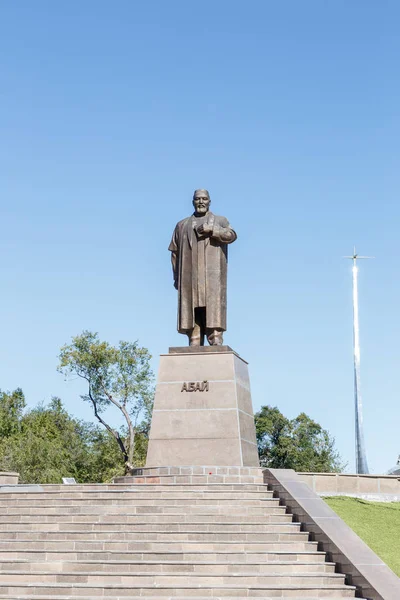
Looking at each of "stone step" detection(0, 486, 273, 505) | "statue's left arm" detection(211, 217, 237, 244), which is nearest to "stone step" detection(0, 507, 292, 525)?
"stone step" detection(0, 486, 273, 505)

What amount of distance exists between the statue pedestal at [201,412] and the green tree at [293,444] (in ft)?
80.6

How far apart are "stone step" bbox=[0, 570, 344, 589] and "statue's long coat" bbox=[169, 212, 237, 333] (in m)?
6.58

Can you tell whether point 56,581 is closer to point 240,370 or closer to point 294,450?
point 240,370

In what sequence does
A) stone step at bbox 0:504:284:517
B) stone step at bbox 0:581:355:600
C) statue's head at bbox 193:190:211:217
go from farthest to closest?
statue's head at bbox 193:190:211:217
stone step at bbox 0:504:284:517
stone step at bbox 0:581:355:600

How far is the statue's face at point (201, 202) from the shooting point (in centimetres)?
1584

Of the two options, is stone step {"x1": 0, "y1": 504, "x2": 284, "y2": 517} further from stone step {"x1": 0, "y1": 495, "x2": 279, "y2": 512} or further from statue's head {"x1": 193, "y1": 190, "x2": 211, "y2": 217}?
statue's head {"x1": 193, "y1": 190, "x2": 211, "y2": 217}

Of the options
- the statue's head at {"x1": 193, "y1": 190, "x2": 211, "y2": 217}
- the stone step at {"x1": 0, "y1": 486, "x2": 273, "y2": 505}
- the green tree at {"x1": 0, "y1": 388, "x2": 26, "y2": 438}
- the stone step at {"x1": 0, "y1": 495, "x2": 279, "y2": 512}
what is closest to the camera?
the stone step at {"x1": 0, "y1": 495, "x2": 279, "y2": 512}

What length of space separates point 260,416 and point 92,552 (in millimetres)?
32285

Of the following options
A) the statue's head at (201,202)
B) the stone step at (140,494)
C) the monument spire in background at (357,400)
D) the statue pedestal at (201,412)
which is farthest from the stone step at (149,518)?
the monument spire in background at (357,400)

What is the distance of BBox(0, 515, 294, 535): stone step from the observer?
10719mm

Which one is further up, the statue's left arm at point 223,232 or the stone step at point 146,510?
the statue's left arm at point 223,232

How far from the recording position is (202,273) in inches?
619

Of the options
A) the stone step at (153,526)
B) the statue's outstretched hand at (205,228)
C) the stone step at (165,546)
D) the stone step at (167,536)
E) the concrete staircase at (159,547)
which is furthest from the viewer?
the statue's outstretched hand at (205,228)

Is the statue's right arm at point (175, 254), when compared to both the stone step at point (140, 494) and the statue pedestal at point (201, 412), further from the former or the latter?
the stone step at point (140, 494)
